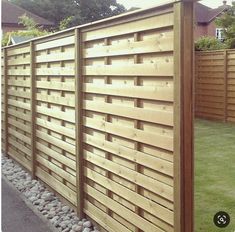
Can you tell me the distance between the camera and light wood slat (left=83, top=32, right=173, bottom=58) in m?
2.74

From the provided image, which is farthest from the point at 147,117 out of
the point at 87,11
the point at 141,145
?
the point at 87,11

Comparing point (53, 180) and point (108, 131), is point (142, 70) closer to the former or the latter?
point (108, 131)

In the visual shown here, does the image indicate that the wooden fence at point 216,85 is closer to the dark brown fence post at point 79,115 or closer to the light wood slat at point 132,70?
the dark brown fence post at point 79,115

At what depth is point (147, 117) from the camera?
9.86 feet

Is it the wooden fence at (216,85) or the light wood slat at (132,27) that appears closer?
the light wood slat at (132,27)

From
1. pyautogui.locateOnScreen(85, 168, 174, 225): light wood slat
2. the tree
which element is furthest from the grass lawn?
the tree

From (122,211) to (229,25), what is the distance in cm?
1741

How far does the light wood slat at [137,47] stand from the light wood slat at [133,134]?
1.82 ft

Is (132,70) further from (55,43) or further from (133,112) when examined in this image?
(55,43)

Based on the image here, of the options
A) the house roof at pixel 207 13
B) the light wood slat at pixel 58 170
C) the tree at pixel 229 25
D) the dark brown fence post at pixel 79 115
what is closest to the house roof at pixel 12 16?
the house roof at pixel 207 13

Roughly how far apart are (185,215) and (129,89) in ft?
3.40

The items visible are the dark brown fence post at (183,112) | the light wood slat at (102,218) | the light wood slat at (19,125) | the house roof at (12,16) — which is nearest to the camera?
the dark brown fence post at (183,112)

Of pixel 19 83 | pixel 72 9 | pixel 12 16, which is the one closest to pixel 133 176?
pixel 19 83

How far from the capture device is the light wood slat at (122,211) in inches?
122
